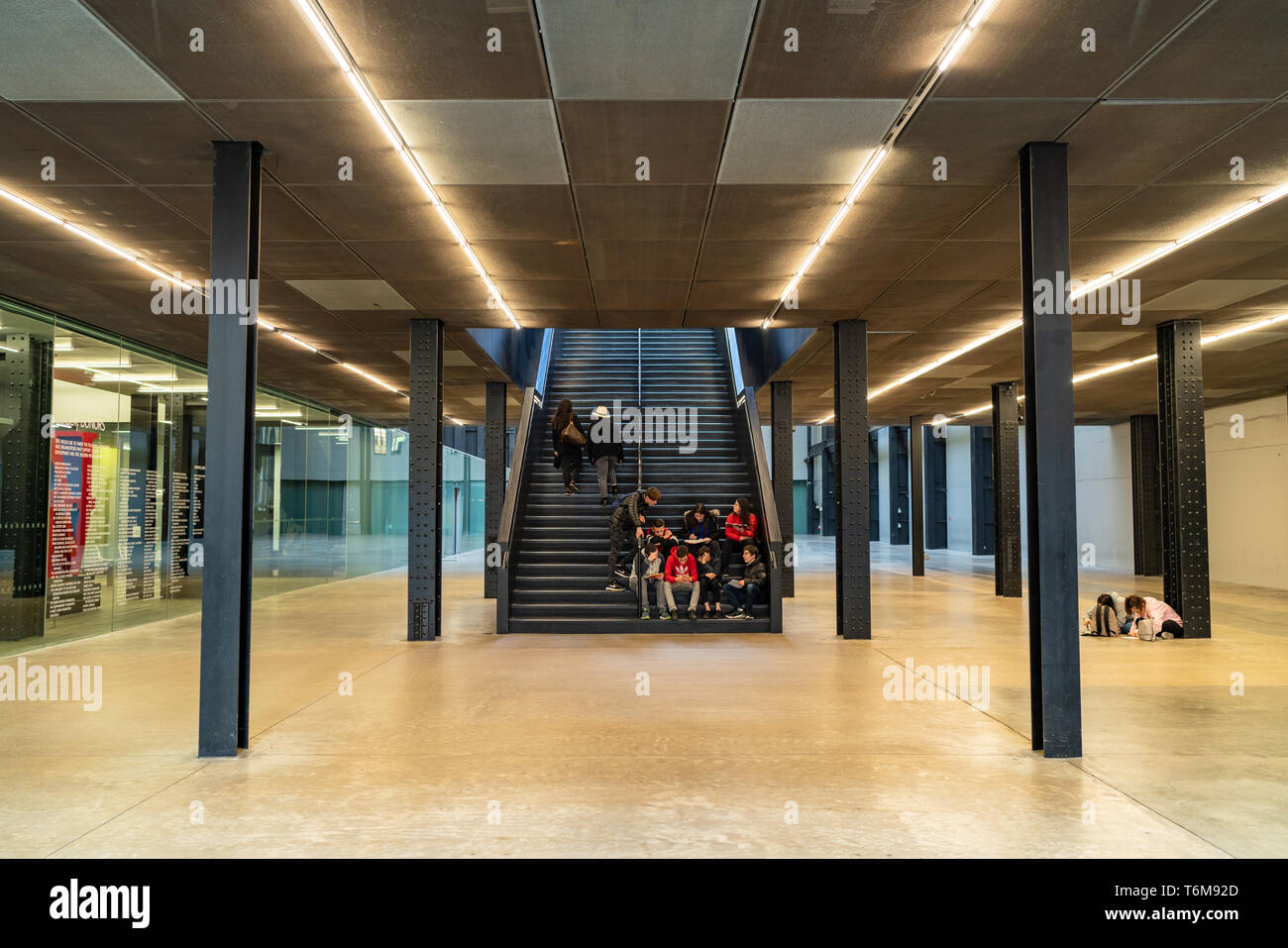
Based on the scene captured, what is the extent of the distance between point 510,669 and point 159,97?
5.58 m

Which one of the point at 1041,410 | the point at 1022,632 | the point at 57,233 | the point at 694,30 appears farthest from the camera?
the point at 1022,632

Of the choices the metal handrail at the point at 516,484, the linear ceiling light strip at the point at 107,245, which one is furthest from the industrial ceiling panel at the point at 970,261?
the linear ceiling light strip at the point at 107,245

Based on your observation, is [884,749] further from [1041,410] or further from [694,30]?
[694,30]

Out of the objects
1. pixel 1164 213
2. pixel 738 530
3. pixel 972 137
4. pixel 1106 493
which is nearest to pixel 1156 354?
pixel 1164 213

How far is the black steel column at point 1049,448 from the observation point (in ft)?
17.9

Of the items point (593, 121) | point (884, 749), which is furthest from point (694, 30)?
point (884, 749)

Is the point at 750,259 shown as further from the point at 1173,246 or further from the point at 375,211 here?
the point at 1173,246

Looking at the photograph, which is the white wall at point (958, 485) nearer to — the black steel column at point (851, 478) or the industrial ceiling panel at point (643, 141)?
the black steel column at point (851, 478)

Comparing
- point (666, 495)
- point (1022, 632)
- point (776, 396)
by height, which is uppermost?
point (776, 396)

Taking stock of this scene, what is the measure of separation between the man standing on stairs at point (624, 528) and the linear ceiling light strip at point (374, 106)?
5.06 m

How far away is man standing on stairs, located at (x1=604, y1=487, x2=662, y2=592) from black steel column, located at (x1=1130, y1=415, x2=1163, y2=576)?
1437 cm

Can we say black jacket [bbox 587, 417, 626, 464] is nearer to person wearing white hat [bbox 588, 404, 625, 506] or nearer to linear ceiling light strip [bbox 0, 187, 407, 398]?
person wearing white hat [bbox 588, 404, 625, 506]

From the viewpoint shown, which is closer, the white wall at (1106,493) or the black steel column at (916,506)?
the black steel column at (916,506)

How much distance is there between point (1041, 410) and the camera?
5586mm
